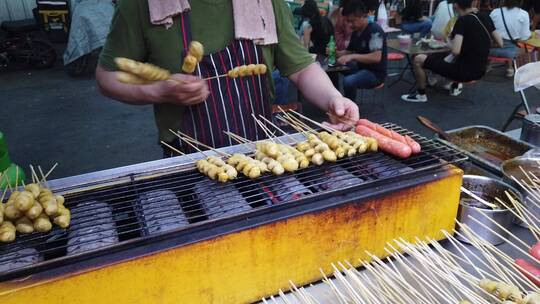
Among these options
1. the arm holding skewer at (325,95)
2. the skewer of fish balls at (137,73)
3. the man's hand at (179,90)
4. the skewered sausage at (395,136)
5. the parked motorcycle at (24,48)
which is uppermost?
the skewer of fish balls at (137,73)

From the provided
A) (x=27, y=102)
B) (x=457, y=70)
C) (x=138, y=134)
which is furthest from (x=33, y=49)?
(x=457, y=70)

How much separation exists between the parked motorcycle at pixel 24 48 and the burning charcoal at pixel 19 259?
11352mm

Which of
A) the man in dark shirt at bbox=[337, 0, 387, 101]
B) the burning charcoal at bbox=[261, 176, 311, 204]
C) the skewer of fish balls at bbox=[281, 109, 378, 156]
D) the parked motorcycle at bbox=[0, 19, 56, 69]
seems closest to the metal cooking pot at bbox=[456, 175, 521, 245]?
the skewer of fish balls at bbox=[281, 109, 378, 156]

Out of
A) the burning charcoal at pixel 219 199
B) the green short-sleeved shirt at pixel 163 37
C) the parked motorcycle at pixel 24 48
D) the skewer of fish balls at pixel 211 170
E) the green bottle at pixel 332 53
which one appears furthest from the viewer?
the parked motorcycle at pixel 24 48

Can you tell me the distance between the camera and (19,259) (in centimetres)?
150

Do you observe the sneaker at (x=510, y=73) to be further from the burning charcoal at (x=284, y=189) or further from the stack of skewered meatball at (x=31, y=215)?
the stack of skewered meatball at (x=31, y=215)

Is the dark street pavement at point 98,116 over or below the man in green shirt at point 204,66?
below

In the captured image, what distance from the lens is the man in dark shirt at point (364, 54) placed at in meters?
7.22

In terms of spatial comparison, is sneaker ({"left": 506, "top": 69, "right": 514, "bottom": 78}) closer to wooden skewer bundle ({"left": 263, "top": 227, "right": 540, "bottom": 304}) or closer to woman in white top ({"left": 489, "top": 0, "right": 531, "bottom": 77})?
woman in white top ({"left": 489, "top": 0, "right": 531, "bottom": 77})

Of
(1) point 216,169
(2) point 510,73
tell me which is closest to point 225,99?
(1) point 216,169

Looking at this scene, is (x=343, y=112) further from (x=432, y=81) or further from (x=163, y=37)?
(x=432, y=81)

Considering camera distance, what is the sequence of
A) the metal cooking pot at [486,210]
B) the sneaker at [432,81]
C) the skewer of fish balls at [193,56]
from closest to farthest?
the metal cooking pot at [486,210] → the skewer of fish balls at [193,56] → the sneaker at [432,81]

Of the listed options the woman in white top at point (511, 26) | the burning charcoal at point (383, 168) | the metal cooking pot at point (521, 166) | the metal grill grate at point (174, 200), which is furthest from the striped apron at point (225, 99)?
the woman in white top at point (511, 26)

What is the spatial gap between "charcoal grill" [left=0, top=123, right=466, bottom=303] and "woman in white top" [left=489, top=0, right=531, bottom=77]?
849cm
